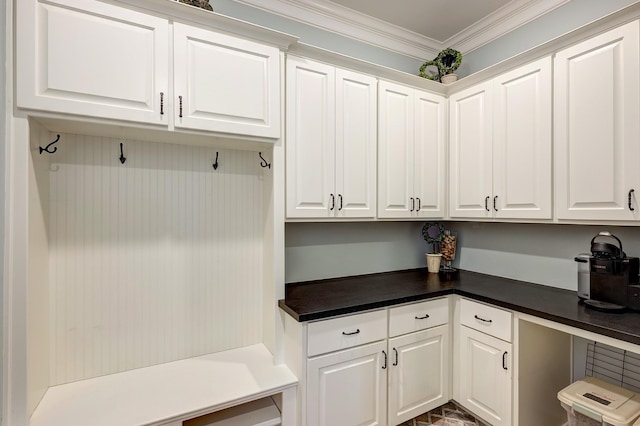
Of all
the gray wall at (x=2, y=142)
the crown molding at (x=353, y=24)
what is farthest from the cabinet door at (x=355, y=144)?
the gray wall at (x=2, y=142)

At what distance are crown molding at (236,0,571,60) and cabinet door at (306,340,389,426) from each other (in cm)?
228

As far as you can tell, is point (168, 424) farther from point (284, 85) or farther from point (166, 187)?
point (284, 85)

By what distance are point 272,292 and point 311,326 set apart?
356mm

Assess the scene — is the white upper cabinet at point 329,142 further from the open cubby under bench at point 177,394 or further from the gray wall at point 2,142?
the gray wall at point 2,142

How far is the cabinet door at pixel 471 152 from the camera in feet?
7.22

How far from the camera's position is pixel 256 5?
2100 mm

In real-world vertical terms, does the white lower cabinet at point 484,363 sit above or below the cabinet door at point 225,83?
below

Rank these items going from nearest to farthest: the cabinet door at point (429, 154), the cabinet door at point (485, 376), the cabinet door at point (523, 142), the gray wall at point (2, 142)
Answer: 1. the gray wall at point (2, 142)
2. the cabinet door at point (485, 376)
3. the cabinet door at point (523, 142)
4. the cabinet door at point (429, 154)

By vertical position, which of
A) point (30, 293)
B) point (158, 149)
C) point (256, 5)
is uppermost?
point (256, 5)

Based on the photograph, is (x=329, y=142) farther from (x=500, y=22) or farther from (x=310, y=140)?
(x=500, y=22)

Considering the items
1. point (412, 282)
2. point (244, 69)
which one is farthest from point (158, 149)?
point (412, 282)

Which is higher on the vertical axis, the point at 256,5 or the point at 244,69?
the point at 256,5

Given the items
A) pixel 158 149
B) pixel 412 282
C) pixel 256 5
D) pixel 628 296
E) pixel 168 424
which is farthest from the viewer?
pixel 412 282

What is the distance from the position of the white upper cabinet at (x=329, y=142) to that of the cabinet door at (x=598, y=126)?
1102 mm
